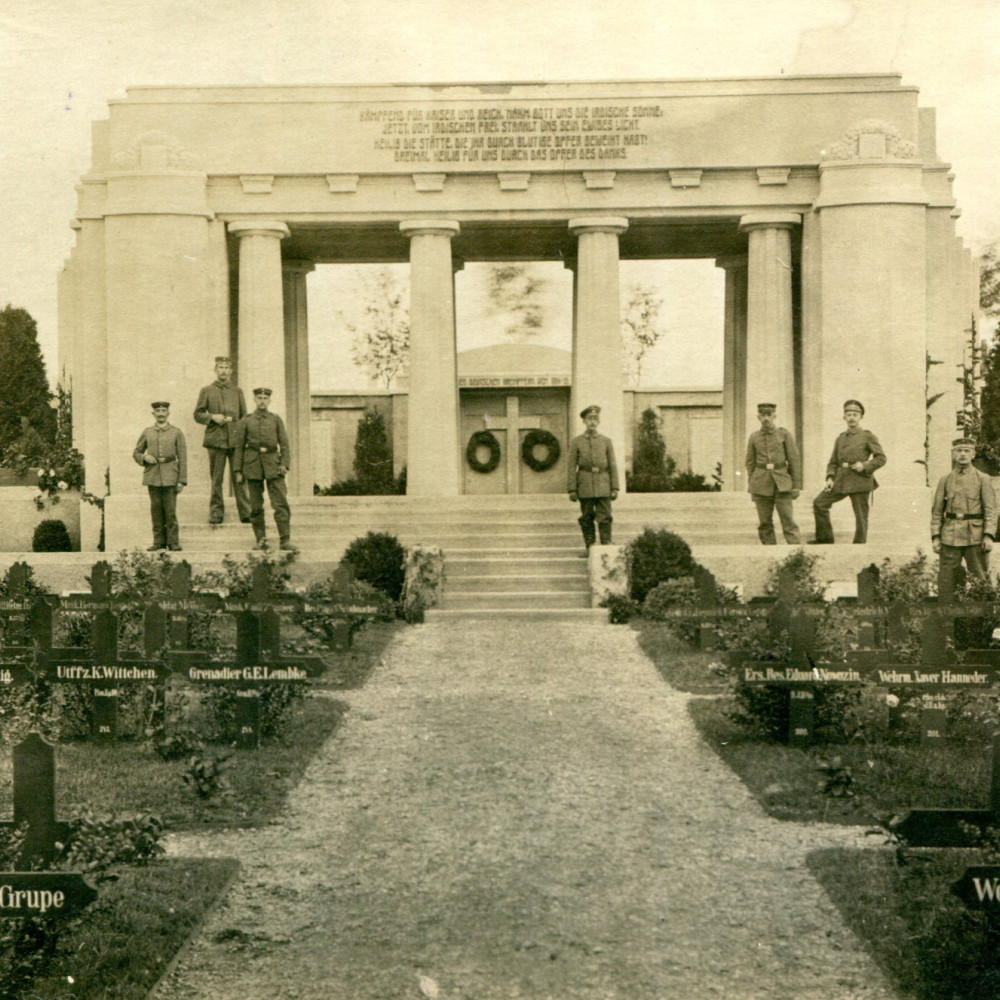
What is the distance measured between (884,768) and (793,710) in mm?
844

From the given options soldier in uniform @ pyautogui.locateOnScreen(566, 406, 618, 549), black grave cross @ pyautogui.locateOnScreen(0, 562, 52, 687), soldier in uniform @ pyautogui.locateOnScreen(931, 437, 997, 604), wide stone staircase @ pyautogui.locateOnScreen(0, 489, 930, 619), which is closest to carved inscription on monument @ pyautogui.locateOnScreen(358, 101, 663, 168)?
wide stone staircase @ pyautogui.locateOnScreen(0, 489, 930, 619)

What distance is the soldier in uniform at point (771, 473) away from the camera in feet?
53.5

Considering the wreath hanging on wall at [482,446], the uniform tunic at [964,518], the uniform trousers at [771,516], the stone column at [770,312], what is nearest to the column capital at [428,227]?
the stone column at [770,312]

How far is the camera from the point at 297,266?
24031 millimetres

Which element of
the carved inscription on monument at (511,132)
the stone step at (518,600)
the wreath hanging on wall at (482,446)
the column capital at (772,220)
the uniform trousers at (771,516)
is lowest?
the stone step at (518,600)

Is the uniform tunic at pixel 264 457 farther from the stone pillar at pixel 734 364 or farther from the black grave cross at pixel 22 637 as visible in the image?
the stone pillar at pixel 734 364

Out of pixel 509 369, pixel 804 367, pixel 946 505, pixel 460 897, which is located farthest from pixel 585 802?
pixel 509 369

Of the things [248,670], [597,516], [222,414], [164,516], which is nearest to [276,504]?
[164,516]

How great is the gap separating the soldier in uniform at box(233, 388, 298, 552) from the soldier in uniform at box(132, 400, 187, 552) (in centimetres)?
72

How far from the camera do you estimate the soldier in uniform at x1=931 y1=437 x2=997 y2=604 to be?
13.6 meters

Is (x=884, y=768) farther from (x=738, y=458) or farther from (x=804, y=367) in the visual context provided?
(x=738, y=458)

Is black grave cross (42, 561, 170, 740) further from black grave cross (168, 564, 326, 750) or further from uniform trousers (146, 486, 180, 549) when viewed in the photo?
uniform trousers (146, 486, 180, 549)

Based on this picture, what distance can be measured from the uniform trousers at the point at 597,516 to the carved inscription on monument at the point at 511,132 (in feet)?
23.9

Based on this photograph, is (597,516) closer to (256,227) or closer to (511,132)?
(511,132)
